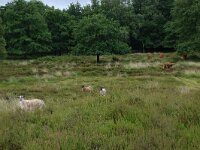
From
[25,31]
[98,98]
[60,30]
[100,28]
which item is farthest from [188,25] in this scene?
[98,98]

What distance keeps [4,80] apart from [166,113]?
22.5m

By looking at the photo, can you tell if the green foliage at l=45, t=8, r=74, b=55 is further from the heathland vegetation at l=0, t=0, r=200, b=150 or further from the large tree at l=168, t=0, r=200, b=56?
the large tree at l=168, t=0, r=200, b=56

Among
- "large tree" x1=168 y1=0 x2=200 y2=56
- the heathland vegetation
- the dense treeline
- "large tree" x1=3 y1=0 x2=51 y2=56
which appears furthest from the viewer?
"large tree" x1=3 y1=0 x2=51 y2=56

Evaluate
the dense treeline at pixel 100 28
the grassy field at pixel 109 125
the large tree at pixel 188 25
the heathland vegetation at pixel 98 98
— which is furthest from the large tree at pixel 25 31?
the grassy field at pixel 109 125

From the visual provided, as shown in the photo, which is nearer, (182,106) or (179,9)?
(182,106)

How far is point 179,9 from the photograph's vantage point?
53281 mm

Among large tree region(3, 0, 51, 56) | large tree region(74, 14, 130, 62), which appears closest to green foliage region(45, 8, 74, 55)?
large tree region(3, 0, 51, 56)

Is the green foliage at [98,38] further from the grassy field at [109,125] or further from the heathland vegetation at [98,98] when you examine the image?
the grassy field at [109,125]

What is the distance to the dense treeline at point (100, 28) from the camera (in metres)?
47.3

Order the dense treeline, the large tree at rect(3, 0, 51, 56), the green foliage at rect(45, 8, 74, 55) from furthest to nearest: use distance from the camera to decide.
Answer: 1. the green foliage at rect(45, 8, 74, 55)
2. the large tree at rect(3, 0, 51, 56)
3. the dense treeline

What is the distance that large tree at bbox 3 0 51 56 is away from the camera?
197ft

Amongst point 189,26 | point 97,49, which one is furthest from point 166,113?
point 189,26

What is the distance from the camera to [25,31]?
2437 inches

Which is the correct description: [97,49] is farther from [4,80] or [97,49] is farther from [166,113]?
[166,113]
